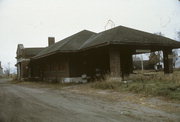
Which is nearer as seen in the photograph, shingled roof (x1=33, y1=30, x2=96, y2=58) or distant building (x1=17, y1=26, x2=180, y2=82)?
distant building (x1=17, y1=26, x2=180, y2=82)

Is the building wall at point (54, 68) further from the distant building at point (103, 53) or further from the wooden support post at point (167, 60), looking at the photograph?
the wooden support post at point (167, 60)

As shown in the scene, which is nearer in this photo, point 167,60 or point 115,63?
point 115,63

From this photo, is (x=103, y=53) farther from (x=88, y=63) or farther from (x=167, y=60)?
(x=167, y=60)

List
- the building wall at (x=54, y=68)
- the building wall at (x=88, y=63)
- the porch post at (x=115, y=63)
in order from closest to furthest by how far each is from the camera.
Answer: the porch post at (x=115, y=63)
the building wall at (x=88, y=63)
the building wall at (x=54, y=68)

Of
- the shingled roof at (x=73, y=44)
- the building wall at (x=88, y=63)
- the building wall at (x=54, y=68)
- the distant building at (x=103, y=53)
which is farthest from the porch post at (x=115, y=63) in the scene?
the building wall at (x=54, y=68)

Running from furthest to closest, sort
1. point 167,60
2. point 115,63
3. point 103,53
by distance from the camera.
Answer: point 103,53
point 167,60
point 115,63

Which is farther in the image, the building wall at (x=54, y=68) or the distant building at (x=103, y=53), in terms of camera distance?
the building wall at (x=54, y=68)

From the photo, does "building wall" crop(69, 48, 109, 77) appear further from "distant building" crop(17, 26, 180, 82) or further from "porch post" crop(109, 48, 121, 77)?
"porch post" crop(109, 48, 121, 77)

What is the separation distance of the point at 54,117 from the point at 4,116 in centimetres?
180

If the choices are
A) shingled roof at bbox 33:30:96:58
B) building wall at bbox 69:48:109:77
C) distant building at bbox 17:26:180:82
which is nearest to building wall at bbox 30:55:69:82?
distant building at bbox 17:26:180:82

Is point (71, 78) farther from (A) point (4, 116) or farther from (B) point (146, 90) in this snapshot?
(A) point (4, 116)

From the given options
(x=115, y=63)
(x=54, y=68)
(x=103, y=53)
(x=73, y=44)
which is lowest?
(x=54, y=68)

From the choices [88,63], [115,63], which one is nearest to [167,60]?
[115,63]

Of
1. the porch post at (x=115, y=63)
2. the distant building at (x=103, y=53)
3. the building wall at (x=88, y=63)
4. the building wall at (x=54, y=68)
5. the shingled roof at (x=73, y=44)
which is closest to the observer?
the porch post at (x=115, y=63)
